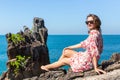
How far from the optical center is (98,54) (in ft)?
36.8

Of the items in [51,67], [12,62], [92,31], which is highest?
[92,31]

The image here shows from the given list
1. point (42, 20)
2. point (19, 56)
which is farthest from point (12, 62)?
point (42, 20)

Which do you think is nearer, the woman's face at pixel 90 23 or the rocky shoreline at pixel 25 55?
the woman's face at pixel 90 23

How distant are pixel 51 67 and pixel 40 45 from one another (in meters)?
32.5

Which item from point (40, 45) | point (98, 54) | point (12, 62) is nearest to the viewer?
point (98, 54)

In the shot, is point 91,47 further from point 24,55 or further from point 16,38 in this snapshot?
point 24,55

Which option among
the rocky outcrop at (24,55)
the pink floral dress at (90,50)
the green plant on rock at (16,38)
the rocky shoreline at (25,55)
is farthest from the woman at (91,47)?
the green plant on rock at (16,38)

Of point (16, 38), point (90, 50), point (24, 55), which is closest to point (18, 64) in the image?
point (24, 55)

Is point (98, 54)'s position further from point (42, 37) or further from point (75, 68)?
point (42, 37)

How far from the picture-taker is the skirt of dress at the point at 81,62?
11.3m

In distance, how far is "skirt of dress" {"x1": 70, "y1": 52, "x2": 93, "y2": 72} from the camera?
1126 centimetres

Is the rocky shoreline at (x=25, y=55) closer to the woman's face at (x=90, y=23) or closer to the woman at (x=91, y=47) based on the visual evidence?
the woman at (x=91, y=47)

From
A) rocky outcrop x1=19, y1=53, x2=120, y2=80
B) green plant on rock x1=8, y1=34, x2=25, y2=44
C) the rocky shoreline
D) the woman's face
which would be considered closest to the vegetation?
the rocky shoreline

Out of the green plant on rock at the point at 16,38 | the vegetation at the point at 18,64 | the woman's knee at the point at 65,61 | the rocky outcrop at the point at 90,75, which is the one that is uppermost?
the woman's knee at the point at 65,61
